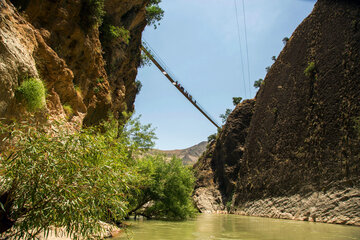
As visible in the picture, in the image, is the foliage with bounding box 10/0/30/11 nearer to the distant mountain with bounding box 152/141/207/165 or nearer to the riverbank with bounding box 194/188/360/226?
the riverbank with bounding box 194/188/360/226

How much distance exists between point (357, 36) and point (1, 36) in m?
25.9

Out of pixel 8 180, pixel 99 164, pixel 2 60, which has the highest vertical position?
pixel 2 60

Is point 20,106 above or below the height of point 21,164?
above

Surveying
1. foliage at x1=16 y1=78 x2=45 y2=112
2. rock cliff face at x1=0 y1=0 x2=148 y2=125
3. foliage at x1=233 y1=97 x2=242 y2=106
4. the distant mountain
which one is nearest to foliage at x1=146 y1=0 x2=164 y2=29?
rock cliff face at x1=0 y1=0 x2=148 y2=125

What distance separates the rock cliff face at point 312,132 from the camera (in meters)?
19.1

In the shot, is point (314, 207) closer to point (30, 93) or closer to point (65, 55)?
point (65, 55)

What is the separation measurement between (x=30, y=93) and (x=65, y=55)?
595cm

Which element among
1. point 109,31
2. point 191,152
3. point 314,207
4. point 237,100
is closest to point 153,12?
point 109,31

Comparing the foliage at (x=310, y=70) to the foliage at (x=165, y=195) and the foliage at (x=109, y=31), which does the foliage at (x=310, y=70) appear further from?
the foliage at (x=109, y=31)

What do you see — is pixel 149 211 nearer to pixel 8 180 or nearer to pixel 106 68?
pixel 106 68

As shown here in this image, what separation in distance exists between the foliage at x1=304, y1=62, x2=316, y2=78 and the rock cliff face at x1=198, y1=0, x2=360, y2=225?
10 centimetres

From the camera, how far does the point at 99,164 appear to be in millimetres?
5344

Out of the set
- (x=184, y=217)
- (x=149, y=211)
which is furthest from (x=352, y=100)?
(x=149, y=211)

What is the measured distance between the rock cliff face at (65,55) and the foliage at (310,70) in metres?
18.4
